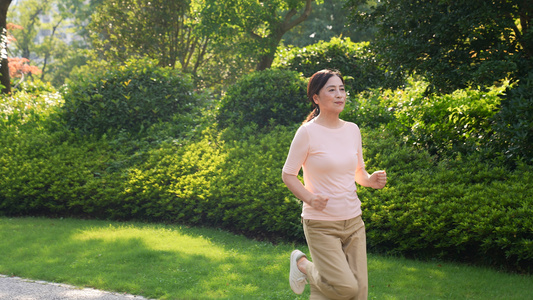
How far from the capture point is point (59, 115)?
10.3 m

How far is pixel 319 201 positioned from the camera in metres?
3.12

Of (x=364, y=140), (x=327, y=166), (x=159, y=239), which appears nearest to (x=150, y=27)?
(x=364, y=140)

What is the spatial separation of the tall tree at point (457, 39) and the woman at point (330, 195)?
3.16 metres

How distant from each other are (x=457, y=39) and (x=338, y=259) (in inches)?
176

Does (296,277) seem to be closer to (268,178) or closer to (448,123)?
(268,178)

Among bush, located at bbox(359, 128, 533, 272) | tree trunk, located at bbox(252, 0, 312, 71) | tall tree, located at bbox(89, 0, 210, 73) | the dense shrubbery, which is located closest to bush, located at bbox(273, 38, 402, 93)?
→ the dense shrubbery

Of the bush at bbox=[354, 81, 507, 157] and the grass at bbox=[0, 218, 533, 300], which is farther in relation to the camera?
the bush at bbox=[354, 81, 507, 157]

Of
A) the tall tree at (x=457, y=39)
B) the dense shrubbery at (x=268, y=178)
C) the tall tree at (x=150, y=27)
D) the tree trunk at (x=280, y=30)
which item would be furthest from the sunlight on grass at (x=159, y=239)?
the tall tree at (x=150, y=27)

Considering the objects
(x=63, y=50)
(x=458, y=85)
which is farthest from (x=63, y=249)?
(x=63, y=50)

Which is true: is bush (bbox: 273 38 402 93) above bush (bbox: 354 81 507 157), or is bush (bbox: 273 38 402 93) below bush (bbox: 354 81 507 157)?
above

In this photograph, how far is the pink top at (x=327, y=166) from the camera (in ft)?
10.6

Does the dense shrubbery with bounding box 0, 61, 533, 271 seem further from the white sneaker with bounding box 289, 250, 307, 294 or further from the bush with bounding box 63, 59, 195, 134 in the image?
the white sneaker with bounding box 289, 250, 307, 294

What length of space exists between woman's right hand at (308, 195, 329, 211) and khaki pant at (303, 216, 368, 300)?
0.16 m

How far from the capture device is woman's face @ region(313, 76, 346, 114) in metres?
3.31
